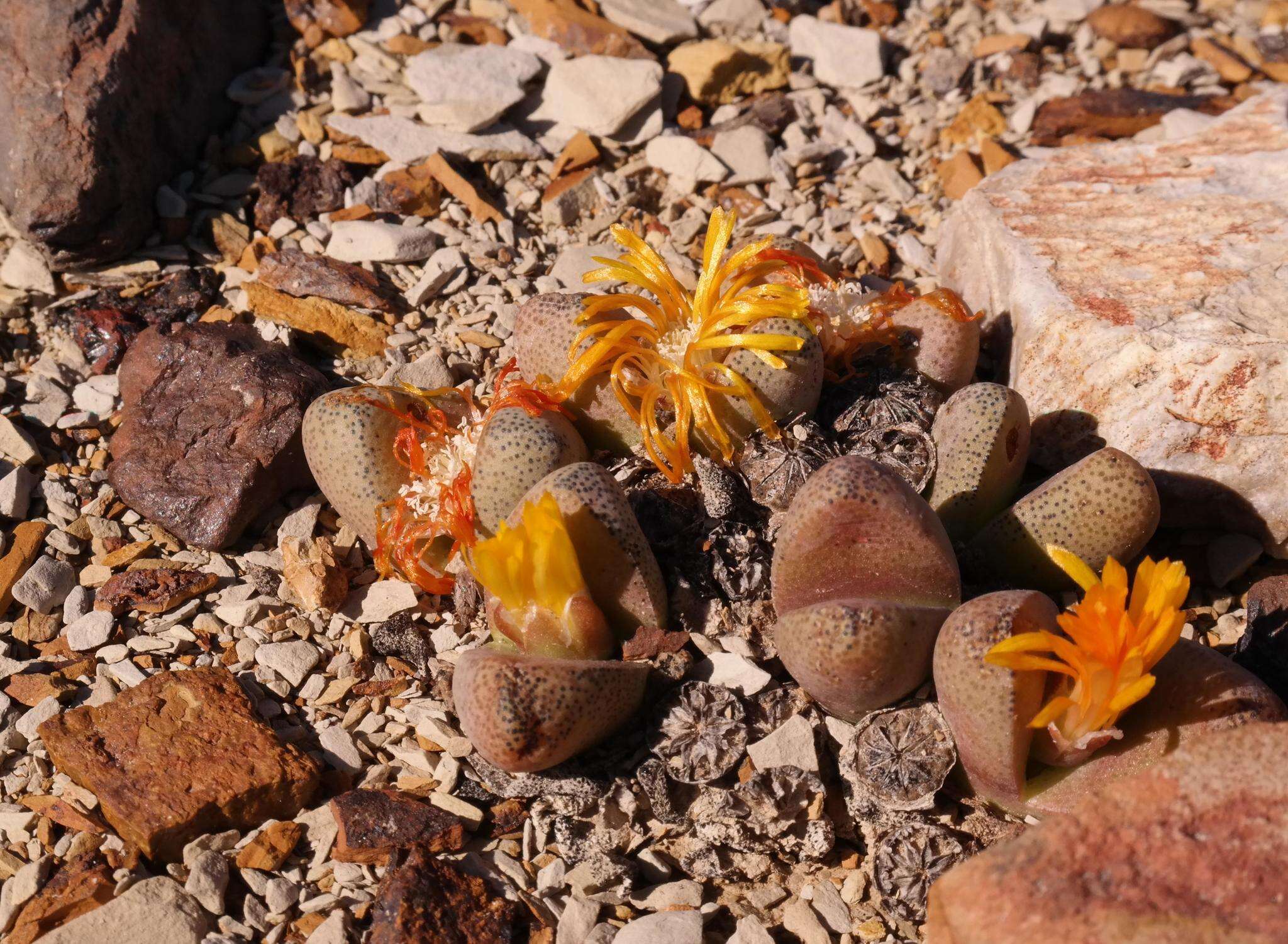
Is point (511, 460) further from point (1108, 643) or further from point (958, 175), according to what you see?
point (958, 175)

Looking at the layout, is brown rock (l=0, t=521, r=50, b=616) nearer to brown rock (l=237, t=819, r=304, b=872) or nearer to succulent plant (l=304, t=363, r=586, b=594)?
succulent plant (l=304, t=363, r=586, b=594)

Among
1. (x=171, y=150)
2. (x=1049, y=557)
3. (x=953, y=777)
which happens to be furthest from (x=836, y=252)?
(x=171, y=150)

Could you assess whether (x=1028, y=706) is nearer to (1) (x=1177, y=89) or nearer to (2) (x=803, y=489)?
(2) (x=803, y=489)

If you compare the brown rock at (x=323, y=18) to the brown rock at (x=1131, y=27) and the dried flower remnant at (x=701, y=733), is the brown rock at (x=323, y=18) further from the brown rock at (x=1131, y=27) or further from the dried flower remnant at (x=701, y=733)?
the dried flower remnant at (x=701, y=733)

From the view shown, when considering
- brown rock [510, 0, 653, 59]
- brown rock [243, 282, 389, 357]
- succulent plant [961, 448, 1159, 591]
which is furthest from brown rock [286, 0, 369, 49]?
succulent plant [961, 448, 1159, 591]

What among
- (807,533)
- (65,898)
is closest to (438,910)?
(65,898)

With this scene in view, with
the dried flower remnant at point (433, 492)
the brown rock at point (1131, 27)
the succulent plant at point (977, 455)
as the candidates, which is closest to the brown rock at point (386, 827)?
the dried flower remnant at point (433, 492)
